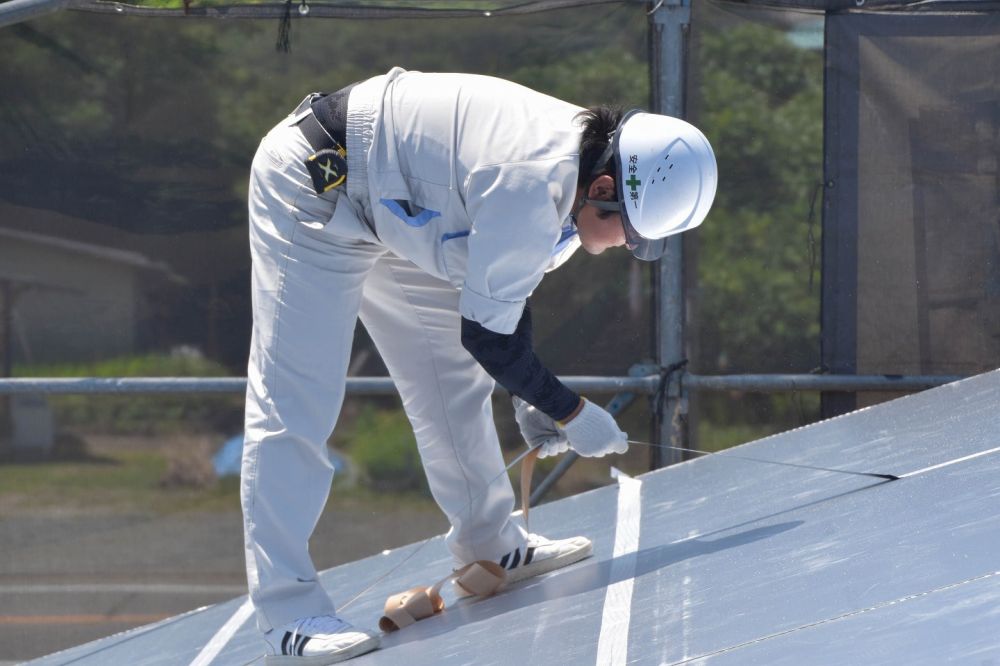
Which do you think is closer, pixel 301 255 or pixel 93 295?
pixel 301 255

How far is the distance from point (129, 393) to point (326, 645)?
6.26 feet

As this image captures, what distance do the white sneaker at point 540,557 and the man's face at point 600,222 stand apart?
72 centimetres

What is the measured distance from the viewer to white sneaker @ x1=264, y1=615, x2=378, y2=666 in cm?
222

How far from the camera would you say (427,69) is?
13.5 feet

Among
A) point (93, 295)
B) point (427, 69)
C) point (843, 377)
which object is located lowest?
point (843, 377)

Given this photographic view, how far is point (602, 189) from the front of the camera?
222 cm

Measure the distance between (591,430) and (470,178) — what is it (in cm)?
54

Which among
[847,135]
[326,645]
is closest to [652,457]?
[847,135]

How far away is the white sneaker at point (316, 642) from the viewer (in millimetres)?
2225

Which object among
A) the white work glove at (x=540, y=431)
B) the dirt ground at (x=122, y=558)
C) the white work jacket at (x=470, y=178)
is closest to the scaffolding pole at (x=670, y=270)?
the dirt ground at (x=122, y=558)

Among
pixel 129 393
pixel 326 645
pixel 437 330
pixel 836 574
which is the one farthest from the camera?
pixel 129 393

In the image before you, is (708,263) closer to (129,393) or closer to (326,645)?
(129,393)

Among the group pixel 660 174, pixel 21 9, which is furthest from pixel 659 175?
pixel 21 9

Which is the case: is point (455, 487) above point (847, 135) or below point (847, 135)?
below
